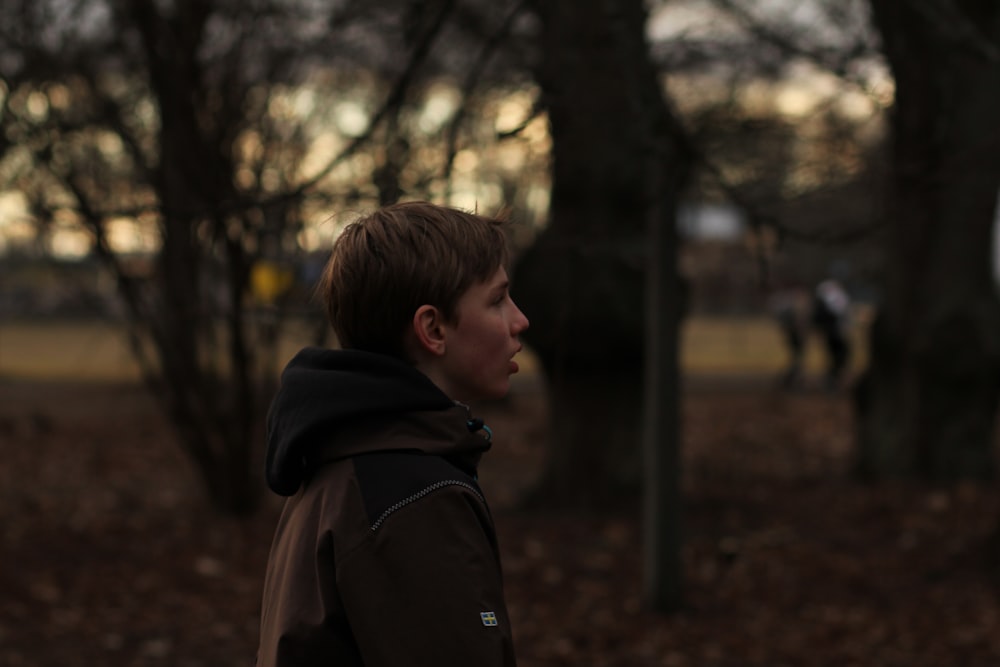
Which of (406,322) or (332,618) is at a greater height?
(406,322)

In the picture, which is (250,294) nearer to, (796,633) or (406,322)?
(796,633)

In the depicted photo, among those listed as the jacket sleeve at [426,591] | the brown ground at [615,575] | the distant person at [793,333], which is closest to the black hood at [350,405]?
the jacket sleeve at [426,591]

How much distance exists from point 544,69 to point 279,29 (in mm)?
2845

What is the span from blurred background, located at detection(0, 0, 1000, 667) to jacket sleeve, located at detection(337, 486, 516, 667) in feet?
9.82

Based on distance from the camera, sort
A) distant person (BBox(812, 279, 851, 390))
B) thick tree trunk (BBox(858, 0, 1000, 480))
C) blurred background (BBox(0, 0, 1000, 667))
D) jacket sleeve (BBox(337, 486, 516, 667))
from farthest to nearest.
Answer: distant person (BBox(812, 279, 851, 390)) → thick tree trunk (BBox(858, 0, 1000, 480)) → blurred background (BBox(0, 0, 1000, 667)) → jacket sleeve (BBox(337, 486, 516, 667))

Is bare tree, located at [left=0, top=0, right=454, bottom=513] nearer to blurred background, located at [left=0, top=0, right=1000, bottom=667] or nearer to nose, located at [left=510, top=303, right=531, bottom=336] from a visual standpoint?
blurred background, located at [left=0, top=0, right=1000, bottom=667]

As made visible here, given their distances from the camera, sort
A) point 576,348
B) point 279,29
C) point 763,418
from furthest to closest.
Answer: point 763,418 → point 576,348 → point 279,29

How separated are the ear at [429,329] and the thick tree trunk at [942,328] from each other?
7287 millimetres

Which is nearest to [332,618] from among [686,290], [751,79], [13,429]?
[686,290]

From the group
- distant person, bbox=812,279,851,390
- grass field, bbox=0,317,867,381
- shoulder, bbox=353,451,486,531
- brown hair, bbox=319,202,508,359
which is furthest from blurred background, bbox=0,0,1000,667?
distant person, bbox=812,279,851,390

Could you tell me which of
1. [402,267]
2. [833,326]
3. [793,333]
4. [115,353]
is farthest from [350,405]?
[115,353]

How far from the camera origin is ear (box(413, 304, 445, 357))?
1.83 meters

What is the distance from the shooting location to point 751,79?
31.7 ft

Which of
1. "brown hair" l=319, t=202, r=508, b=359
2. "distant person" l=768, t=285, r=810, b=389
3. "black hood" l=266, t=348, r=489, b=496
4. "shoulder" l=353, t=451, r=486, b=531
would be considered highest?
"brown hair" l=319, t=202, r=508, b=359
